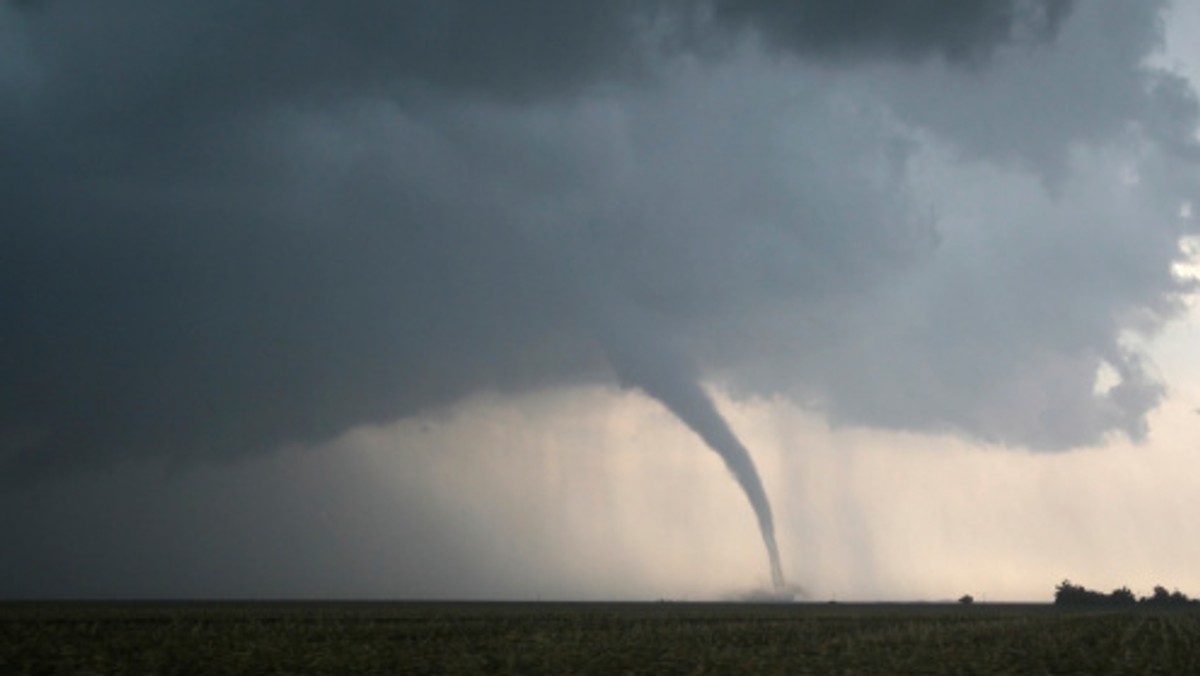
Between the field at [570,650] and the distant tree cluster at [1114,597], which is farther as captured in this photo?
the distant tree cluster at [1114,597]

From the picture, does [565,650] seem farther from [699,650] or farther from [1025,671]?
[1025,671]

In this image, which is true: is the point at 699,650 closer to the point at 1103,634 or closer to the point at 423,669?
the point at 423,669

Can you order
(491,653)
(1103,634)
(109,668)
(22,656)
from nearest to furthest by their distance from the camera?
(109,668) → (22,656) → (491,653) → (1103,634)

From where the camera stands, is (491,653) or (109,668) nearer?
(109,668)

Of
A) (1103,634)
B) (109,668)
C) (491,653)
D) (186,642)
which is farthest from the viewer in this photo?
(1103,634)

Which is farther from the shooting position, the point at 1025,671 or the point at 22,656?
the point at 22,656

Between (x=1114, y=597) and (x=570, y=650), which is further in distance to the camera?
(x=1114, y=597)

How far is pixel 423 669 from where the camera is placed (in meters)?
29.4

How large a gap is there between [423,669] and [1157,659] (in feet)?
79.1

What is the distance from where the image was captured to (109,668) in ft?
93.0

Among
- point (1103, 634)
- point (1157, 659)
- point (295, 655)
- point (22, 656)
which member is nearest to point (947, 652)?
point (1157, 659)

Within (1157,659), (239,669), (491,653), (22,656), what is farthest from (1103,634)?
(22,656)

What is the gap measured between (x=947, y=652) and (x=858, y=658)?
173 inches

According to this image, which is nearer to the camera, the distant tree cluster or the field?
the field
